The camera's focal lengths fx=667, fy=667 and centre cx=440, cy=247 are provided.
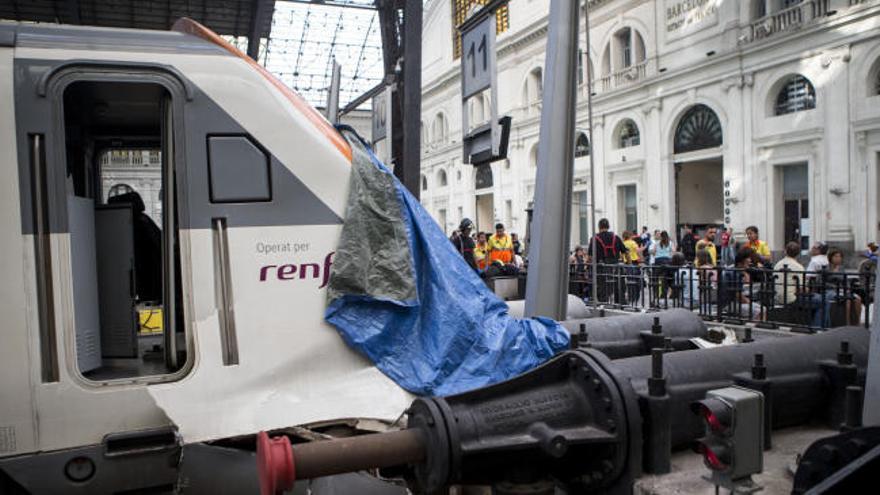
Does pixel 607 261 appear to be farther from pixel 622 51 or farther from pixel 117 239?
pixel 622 51

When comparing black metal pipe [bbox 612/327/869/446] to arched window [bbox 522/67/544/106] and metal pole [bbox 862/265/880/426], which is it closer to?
metal pole [bbox 862/265/880/426]

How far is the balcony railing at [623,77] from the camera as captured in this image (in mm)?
33062

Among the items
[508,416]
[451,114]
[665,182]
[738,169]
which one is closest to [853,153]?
[738,169]

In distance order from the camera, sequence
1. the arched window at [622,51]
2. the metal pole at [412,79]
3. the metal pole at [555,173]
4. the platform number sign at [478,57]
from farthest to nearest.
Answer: the arched window at [622,51]
the metal pole at [412,79]
the platform number sign at [478,57]
the metal pole at [555,173]

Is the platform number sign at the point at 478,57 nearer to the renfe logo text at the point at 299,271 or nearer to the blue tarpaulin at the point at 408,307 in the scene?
the blue tarpaulin at the point at 408,307

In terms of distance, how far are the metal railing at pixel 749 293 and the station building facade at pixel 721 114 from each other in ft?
20.3

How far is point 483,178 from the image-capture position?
48.2m

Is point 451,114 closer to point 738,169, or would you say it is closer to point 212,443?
point 738,169

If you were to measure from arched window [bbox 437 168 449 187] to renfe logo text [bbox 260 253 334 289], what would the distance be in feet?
171

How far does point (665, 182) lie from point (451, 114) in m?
24.2

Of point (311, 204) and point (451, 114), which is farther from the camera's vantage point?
point (451, 114)

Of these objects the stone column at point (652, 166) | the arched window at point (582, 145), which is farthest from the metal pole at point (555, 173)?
the arched window at point (582, 145)

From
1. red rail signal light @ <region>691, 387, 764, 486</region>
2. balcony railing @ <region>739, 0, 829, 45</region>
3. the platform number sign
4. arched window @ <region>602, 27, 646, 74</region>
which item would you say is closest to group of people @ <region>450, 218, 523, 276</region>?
the platform number sign

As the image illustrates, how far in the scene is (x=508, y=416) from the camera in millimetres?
2707
